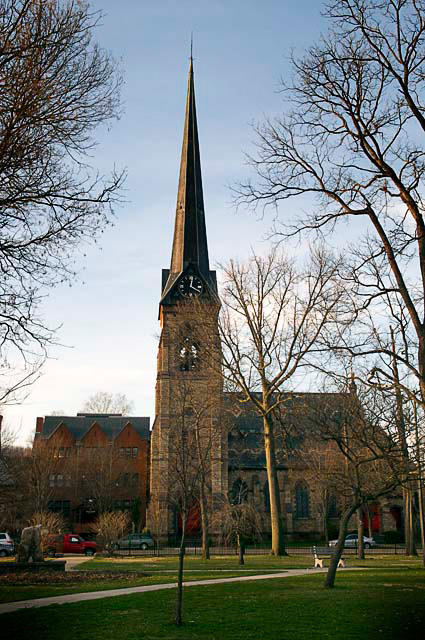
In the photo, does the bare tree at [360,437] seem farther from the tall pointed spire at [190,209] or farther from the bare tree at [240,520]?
the tall pointed spire at [190,209]

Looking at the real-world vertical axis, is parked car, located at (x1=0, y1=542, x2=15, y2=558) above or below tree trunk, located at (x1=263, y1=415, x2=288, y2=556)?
below

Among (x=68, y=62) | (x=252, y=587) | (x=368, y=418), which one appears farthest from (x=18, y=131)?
(x=368, y=418)

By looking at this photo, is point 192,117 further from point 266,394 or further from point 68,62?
point 68,62

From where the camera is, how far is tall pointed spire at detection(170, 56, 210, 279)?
5191 cm

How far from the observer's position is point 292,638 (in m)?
9.76

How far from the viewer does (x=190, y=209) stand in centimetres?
5281

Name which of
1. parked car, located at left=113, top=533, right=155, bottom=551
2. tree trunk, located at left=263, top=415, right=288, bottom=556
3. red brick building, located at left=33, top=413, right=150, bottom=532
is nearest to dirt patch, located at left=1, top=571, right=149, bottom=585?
tree trunk, located at left=263, top=415, right=288, bottom=556

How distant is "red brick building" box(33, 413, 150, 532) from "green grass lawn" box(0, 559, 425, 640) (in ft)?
128

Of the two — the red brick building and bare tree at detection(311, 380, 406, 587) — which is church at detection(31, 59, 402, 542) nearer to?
the red brick building

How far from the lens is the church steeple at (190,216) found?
5169cm

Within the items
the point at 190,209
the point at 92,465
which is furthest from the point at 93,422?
the point at 190,209

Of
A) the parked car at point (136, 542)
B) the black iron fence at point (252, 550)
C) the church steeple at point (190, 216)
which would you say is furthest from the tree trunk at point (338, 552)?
the church steeple at point (190, 216)

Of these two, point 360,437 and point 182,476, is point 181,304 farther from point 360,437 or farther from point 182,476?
point 182,476

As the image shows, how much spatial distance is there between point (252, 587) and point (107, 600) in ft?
12.9
